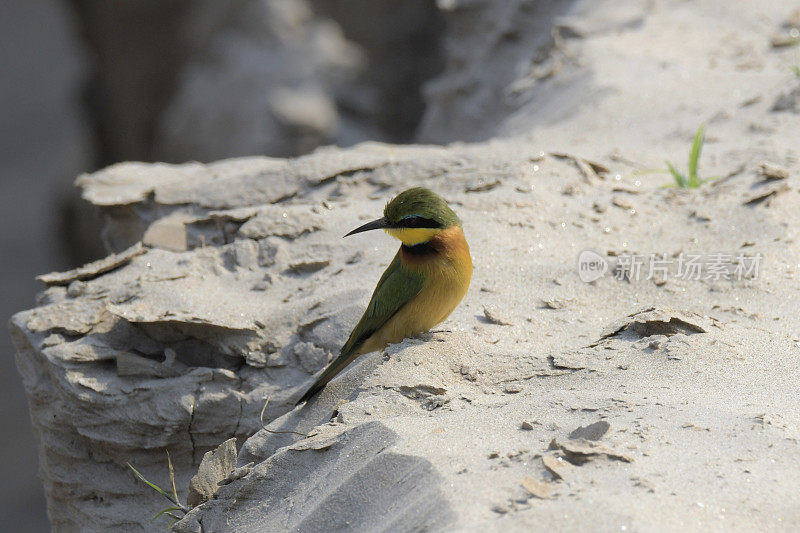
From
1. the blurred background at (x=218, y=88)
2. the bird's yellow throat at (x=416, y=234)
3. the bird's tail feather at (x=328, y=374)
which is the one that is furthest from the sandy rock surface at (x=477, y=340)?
the blurred background at (x=218, y=88)

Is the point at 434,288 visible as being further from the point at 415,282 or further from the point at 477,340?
the point at 477,340

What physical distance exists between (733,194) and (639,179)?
0.44m

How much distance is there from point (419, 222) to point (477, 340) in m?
0.40

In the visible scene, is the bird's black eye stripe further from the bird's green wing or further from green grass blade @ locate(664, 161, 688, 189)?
green grass blade @ locate(664, 161, 688, 189)

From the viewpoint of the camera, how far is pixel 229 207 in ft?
11.5

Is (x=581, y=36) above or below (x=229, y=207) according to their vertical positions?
above

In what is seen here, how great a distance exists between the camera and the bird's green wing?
7.84ft

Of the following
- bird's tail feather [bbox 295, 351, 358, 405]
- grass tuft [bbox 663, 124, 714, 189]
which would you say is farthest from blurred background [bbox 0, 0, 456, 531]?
bird's tail feather [bbox 295, 351, 358, 405]

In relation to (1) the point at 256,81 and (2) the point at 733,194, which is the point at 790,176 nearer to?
(2) the point at 733,194

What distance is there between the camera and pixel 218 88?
31.4ft

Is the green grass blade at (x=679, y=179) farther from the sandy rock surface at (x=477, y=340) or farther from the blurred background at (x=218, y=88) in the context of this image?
the blurred background at (x=218, y=88)

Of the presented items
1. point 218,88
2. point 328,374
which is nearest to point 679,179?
point 328,374

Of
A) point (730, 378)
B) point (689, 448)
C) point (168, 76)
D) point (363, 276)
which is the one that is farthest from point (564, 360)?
point (168, 76)

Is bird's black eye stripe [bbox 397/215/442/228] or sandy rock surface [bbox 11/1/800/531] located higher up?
bird's black eye stripe [bbox 397/215/442/228]
